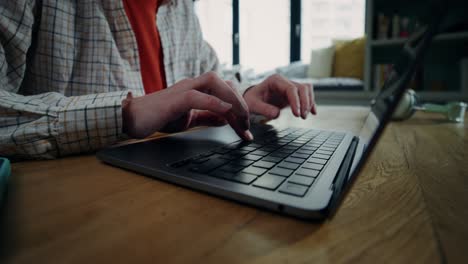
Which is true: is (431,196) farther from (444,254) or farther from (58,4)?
(58,4)

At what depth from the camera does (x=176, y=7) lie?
3.35ft

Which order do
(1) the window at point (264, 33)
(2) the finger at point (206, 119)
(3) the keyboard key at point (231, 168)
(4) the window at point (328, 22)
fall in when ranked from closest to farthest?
1. (3) the keyboard key at point (231, 168)
2. (2) the finger at point (206, 119)
3. (4) the window at point (328, 22)
4. (1) the window at point (264, 33)

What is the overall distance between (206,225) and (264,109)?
51cm

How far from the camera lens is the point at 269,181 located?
0.23 metres

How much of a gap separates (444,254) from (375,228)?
4 centimetres

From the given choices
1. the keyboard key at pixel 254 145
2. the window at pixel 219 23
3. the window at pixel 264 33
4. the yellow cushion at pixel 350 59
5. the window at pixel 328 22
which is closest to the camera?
the keyboard key at pixel 254 145

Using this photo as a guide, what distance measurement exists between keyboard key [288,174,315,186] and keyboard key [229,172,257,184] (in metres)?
0.03

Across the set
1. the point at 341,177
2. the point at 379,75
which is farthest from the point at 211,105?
the point at 379,75

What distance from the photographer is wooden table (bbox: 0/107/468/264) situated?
0.16 meters

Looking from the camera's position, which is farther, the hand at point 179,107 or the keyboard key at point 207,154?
the hand at point 179,107

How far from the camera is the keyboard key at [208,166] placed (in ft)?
0.88

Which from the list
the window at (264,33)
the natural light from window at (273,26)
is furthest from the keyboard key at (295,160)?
the window at (264,33)

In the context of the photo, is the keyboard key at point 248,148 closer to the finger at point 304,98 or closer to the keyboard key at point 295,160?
the keyboard key at point 295,160

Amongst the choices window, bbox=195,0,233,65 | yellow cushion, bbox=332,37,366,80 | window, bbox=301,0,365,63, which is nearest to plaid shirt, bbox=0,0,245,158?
yellow cushion, bbox=332,37,366,80
